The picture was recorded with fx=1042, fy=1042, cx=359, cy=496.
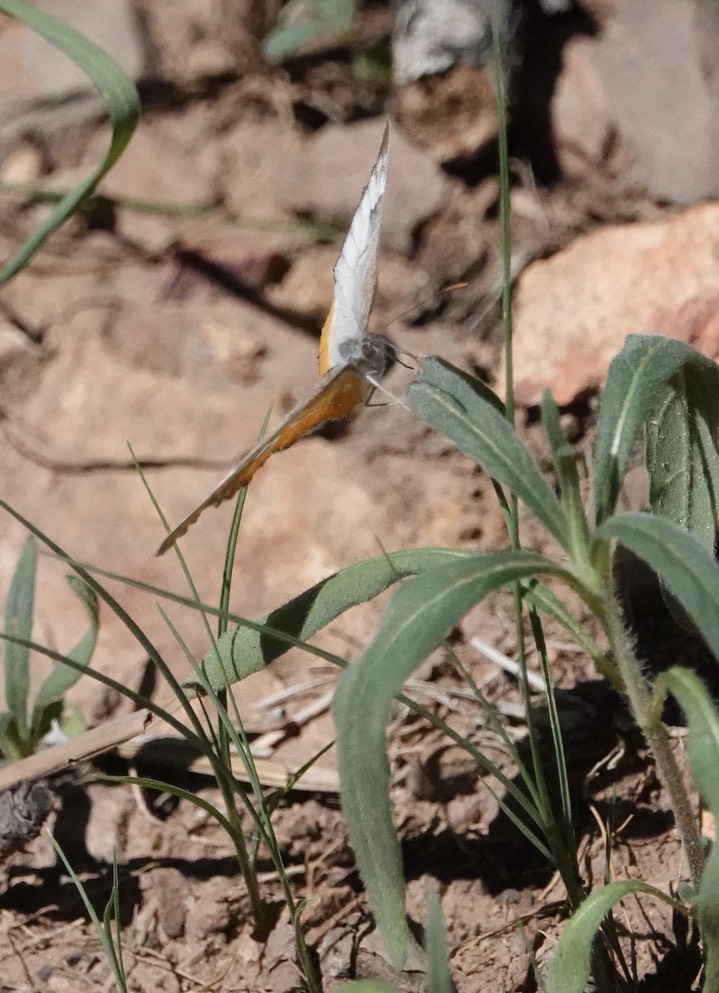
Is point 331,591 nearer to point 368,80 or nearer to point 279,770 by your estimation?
point 279,770

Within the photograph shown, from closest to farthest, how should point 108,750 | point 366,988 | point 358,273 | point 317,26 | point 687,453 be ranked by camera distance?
point 366,988 < point 687,453 < point 358,273 < point 108,750 < point 317,26

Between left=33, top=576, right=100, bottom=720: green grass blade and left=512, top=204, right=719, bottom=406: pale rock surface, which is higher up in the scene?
left=512, top=204, right=719, bottom=406: pale rock surface

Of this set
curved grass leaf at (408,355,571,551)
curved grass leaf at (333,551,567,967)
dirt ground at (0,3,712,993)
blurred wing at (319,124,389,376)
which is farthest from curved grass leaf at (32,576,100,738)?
curved grass leaf at (333,551,567,967)

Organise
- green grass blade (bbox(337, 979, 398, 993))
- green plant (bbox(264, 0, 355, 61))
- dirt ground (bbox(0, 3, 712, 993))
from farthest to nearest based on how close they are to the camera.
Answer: green plant (bbox(264, 0, 355, 61)) → dirt ground (bbox(0, 3, 712, 993)) → green grass blade (bbox(337, 979, 398, 993))

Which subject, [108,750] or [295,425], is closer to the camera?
[295,425]

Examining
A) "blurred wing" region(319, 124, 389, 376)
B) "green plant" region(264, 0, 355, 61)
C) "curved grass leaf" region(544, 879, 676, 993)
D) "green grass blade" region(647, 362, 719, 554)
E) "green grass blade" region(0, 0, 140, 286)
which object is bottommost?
"curved grass leaf" region(544, 879, 676, 993)

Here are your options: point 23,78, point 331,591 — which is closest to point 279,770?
point 331,591

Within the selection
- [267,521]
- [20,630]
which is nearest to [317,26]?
[267,521]

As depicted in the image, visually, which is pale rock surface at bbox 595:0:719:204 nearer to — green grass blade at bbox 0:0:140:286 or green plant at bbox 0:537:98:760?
green grass blade at bbox 0:0:140:286

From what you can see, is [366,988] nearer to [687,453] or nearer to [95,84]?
[687,453]
